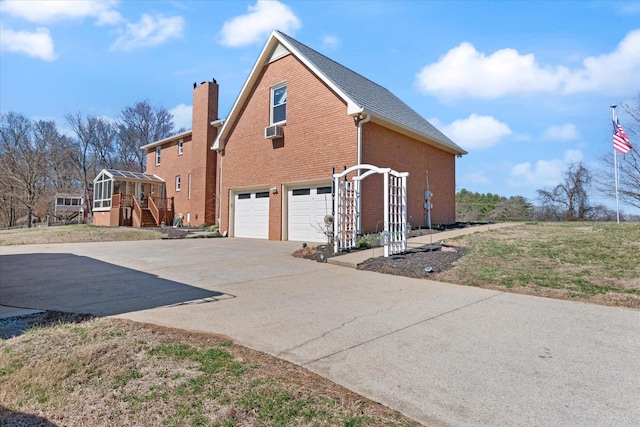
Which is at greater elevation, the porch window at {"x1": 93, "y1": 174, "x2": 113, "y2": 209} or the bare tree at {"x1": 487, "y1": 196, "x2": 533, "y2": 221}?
the porch window at {"x1": 93, "y1": 174, "x2": 113, "y2": 209}

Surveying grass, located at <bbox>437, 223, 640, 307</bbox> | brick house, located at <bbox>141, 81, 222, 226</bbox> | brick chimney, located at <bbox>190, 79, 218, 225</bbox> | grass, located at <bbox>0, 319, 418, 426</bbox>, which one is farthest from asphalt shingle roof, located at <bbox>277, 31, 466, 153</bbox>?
grass, located at <bbox>0, 319, 418, 426</bbox>

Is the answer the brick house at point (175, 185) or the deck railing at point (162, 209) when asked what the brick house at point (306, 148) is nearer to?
the brick house at point (175, 185)

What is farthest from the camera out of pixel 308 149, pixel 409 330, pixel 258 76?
pixel 258 76

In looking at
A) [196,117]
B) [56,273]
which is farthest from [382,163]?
[196,117]

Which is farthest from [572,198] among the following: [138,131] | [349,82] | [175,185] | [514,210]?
[138,131]

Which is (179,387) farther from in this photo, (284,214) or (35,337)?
(284,214)

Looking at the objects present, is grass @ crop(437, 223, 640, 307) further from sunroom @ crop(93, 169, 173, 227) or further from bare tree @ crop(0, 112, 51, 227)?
bare tree @ crop(0, 112, 51, 227)

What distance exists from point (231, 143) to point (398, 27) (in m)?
10.5

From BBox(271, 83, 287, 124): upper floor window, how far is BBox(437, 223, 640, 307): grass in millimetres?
9410

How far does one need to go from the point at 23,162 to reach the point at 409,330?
4316cm

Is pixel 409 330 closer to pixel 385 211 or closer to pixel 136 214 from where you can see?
pixel 385 211

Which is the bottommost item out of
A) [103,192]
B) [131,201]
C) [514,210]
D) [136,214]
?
[136,214]

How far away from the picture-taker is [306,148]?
1453 cm

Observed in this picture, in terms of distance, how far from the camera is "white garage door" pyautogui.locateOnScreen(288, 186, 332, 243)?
1404cm
